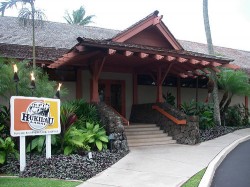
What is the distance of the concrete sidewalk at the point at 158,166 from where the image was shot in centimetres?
675

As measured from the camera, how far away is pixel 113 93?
15.9 m

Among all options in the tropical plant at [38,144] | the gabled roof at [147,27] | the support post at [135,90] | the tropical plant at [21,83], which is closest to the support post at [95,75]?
the gabled roof at [147,27]

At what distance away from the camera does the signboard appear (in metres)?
7.44

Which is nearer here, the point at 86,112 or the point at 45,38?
the point at 86,112

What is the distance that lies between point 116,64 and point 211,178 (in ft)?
29.6

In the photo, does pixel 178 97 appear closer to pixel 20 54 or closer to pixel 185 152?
pixel 185 152

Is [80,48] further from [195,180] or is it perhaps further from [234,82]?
[234,82]

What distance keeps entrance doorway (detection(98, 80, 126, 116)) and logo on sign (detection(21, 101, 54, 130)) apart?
7156 millimetres

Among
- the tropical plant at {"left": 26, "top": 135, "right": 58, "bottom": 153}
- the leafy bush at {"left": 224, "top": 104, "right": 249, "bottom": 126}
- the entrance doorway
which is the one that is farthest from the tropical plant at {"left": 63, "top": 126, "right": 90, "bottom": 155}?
the leafy bush at {"left": 224, "top": 104, "right": 249, "bottom": 126}

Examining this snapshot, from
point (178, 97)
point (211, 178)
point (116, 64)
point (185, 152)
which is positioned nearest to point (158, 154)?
point (185, 152)

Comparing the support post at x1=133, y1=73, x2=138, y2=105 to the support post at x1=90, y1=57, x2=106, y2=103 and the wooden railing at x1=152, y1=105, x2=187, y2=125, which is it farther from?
the support post at x1=90, y1=57, x2=106, y2=103

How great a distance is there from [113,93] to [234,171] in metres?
8.96

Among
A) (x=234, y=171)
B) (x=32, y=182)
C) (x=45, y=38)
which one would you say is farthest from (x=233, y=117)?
(x=32, y=182)

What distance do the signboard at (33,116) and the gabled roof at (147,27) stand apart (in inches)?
224
